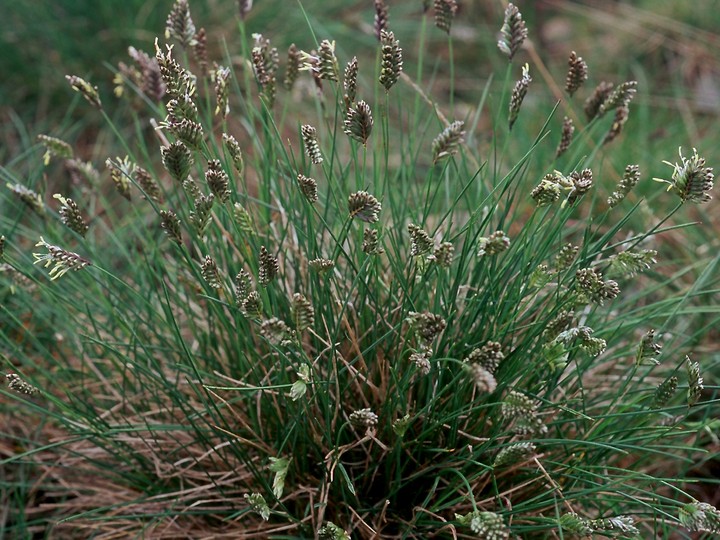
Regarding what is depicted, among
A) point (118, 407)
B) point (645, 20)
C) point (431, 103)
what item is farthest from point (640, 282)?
point (645, 20)

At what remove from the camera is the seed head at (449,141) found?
4.66 feet

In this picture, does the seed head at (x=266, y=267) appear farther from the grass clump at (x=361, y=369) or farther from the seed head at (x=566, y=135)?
the seed head at (x=566, y=135)

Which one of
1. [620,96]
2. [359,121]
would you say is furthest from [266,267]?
[620,96]

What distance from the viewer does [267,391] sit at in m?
1.64

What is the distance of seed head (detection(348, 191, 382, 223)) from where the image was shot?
129 centimetres

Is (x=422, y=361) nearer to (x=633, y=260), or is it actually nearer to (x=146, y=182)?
(x=633, y=260)

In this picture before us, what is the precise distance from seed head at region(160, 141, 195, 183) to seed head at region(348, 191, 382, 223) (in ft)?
0.87

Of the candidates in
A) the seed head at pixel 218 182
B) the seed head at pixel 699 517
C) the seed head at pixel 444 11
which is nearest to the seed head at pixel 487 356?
the seed head at pixel 699 517

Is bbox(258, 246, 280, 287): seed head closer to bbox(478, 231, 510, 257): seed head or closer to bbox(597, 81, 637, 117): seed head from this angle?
bbox(478, 231, 510, 257): seed head

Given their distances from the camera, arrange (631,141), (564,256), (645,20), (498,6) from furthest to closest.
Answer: (498,6)
(645,20)
(631,141)
(564,256)

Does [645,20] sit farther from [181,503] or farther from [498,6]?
[181,503]

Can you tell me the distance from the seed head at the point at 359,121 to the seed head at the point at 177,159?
26 centimetres

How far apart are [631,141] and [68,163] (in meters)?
2.05

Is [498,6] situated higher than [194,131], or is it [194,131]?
[194,131]
